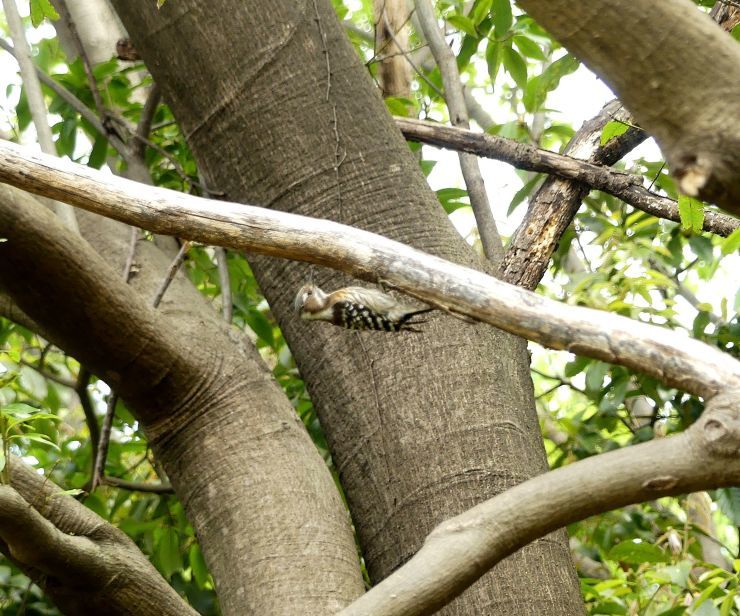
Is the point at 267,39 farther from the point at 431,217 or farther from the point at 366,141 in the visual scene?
the point at 431,217

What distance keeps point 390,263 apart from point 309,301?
67 centimetres

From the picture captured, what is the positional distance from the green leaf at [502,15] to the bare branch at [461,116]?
20 cm

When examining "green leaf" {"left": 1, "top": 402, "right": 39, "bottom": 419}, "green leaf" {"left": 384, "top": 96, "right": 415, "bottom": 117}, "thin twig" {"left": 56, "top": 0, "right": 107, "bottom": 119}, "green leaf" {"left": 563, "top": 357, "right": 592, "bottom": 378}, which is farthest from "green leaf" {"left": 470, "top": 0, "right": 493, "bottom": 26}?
"green leaf" {"left": 1, "top": 402, "right": 39, "bottom": 419}

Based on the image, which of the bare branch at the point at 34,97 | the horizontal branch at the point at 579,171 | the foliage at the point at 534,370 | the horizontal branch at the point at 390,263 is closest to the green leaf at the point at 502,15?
the foliage at the point at 534,370

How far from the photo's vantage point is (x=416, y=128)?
2.73 meters

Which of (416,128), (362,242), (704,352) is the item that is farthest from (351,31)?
(704,352)

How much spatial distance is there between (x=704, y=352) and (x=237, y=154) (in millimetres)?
1525

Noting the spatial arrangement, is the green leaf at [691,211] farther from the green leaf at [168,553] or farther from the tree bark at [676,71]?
the green leaf at [168,553]

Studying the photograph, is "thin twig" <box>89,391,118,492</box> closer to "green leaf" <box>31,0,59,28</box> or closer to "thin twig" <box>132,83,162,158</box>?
"thin twig" <box>132,83,162,158</box>

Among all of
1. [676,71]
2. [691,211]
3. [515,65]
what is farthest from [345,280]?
[676,71]

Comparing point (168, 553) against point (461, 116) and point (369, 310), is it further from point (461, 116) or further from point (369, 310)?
point (461, 116)

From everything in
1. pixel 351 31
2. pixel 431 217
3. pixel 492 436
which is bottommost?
pixel 492 436

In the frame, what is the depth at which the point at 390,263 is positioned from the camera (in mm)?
1482

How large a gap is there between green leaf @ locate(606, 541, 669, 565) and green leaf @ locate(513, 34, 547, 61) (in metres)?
1.50
